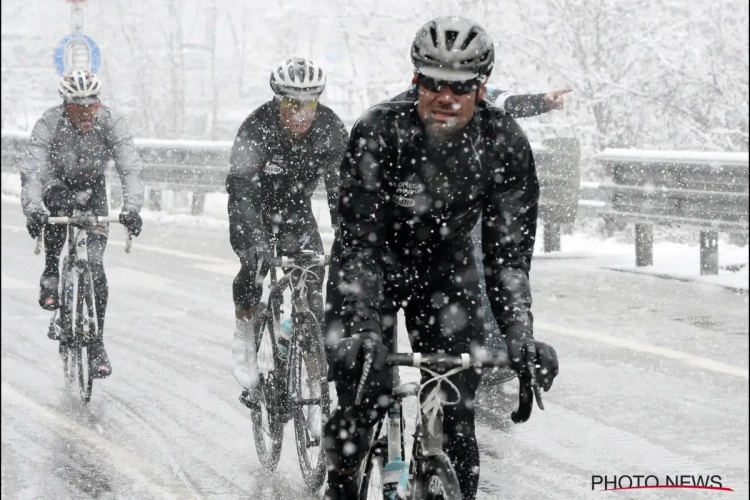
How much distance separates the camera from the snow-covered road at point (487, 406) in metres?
6.49

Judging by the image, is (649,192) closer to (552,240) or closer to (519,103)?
(552,240)

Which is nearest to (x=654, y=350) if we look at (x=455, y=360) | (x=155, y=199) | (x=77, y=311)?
(x=77, y=311)

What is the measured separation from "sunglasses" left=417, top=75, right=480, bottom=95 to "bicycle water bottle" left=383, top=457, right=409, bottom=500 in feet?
3.71

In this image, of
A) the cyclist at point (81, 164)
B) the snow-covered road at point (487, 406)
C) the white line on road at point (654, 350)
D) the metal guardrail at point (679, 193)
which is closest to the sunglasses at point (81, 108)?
the cyclist at point (81, 164)

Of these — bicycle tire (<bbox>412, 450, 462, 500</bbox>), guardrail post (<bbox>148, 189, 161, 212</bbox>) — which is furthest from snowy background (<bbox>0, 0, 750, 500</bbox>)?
bicycle tire (<bbox>412, 450, 462, 500</bbox>)

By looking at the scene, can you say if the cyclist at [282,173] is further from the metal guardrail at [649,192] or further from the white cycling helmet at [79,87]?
the metal guardrail at [649,192]

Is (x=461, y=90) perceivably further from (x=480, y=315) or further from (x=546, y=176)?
(x=546, y=176)

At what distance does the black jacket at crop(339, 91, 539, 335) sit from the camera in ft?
13.1

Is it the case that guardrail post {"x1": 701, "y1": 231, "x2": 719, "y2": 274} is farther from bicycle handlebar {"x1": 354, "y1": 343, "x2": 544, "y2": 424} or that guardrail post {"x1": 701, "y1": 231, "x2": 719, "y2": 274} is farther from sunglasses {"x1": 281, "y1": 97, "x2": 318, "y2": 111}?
bicycle handlebar {"x1": 354, "y1": 343, "x2": 544, "y2": 424}

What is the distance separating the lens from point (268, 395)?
261 inches

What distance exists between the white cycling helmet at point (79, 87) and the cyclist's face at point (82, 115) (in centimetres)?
10

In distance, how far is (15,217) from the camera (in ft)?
70.0

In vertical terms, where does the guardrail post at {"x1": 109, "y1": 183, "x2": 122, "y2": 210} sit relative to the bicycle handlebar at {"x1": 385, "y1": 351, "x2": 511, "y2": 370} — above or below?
above

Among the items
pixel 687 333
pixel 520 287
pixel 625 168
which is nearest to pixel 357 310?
pixel 520 287
